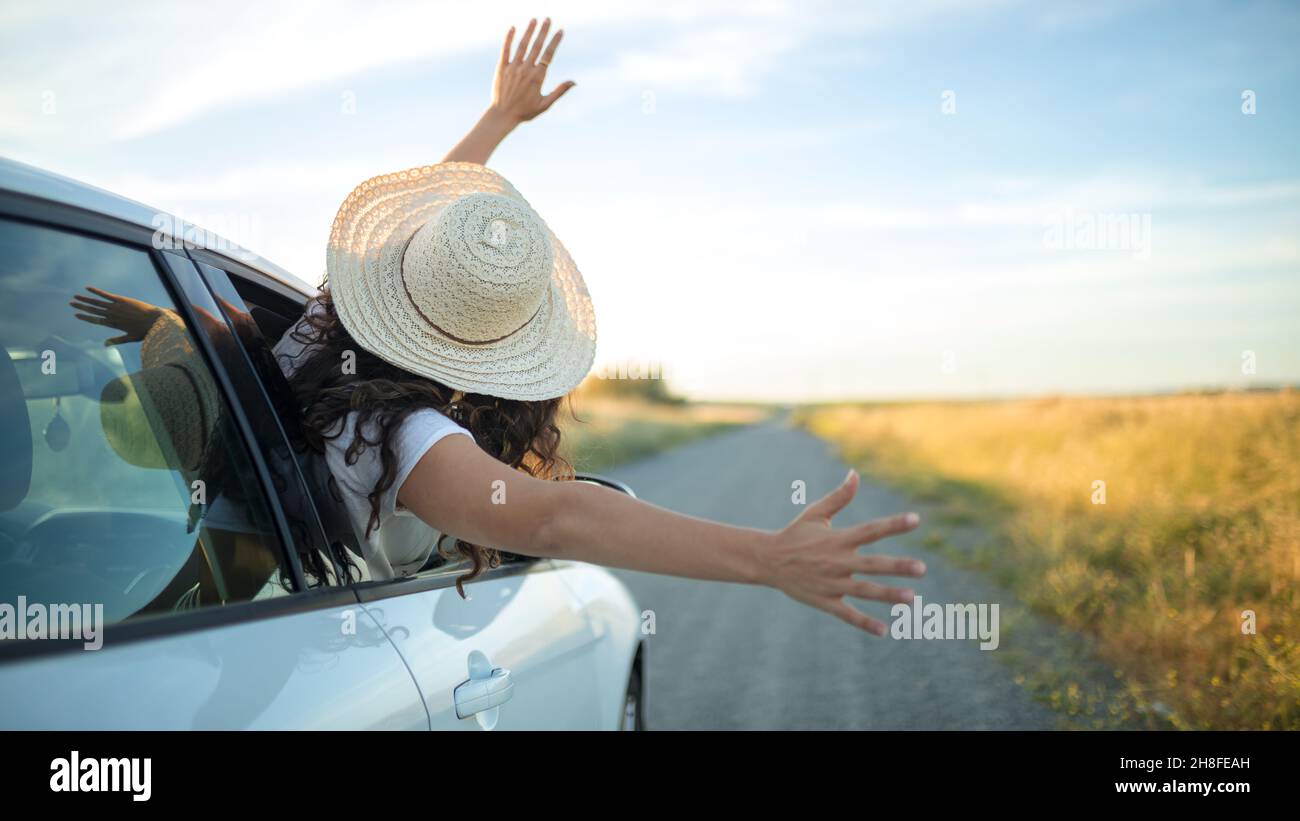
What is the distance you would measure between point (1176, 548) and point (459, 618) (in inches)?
266

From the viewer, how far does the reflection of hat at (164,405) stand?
67.6 inches

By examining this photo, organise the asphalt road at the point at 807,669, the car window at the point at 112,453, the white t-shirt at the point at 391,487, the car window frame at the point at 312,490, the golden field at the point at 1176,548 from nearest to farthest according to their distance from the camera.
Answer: the car window at the point at 112,453, the white t-shirt at the point at 391,487, the car window frame at the point at 312,490, the golden field at the point at 1176,548, the asphalt road at the point at 807,669

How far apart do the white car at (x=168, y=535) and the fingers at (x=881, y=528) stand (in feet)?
2.92

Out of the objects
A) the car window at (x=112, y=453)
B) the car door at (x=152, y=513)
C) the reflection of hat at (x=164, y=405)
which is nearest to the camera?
the car door at (x=152, y=513)

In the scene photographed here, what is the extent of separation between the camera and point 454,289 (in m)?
2.15

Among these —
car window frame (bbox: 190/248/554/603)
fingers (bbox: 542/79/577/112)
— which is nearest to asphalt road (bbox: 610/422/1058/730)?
car window frame (bbox: 190/248/554/603)

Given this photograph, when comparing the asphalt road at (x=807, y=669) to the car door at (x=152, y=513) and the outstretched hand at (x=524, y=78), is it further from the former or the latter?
the car door at (x=152, y=513)

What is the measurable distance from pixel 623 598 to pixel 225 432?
202cm

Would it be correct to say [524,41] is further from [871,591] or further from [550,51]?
[871,591]

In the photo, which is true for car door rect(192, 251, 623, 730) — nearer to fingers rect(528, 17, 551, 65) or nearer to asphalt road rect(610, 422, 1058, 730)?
fingers rect(528, 17, 551, 65)

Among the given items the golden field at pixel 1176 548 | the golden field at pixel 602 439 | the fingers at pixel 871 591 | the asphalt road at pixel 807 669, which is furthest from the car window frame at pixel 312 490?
the golden field at pixel 1176 548
